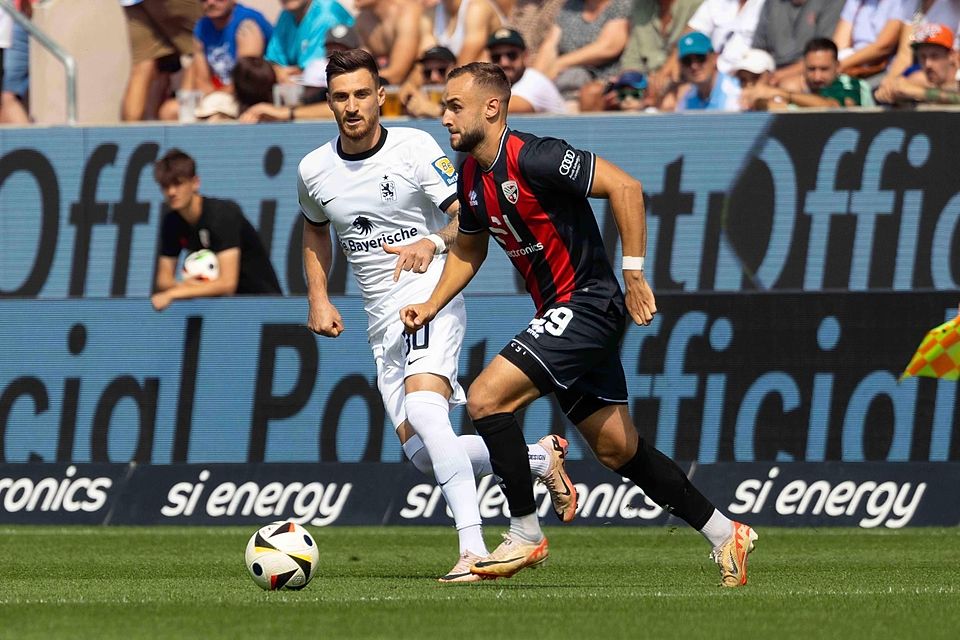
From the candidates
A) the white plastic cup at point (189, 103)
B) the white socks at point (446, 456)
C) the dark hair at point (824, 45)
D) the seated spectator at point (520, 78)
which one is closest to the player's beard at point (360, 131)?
the white socks at point (446, 456)

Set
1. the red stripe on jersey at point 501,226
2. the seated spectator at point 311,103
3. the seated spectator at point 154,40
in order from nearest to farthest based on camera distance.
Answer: the red stripe on jersey at point 501,226, the seated spectator at point 311,103, the seated spectator at point 154,40

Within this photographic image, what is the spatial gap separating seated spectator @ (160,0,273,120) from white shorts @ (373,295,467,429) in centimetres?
725

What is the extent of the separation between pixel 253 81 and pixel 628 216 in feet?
26.7

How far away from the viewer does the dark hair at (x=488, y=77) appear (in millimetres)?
8750

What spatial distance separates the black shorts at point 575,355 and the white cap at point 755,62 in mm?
6531

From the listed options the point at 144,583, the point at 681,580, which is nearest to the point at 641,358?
the point at 681,580

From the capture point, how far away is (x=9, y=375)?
1477 cm

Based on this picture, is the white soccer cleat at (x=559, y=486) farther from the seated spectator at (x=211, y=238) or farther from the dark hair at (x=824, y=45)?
the dark hair at (x=824, y=45)

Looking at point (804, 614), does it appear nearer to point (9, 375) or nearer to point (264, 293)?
point (264, 293)

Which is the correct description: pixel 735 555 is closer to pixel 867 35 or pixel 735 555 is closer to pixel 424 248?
pixel 424 248

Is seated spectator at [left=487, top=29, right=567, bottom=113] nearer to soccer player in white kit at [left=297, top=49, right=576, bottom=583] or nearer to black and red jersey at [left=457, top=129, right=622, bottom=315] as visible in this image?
soccer player in white kit at [left=297, top=49, right=576, bottom=583]

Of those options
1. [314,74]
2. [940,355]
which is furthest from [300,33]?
[940,355]

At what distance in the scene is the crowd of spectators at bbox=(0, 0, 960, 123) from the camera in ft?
47.9

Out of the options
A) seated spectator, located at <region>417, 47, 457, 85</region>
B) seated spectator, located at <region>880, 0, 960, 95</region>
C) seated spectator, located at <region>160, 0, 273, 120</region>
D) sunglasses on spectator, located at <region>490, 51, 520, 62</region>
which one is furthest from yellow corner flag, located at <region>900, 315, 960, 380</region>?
seated spectator, located at <region>160, 0, 273, 120</region>
